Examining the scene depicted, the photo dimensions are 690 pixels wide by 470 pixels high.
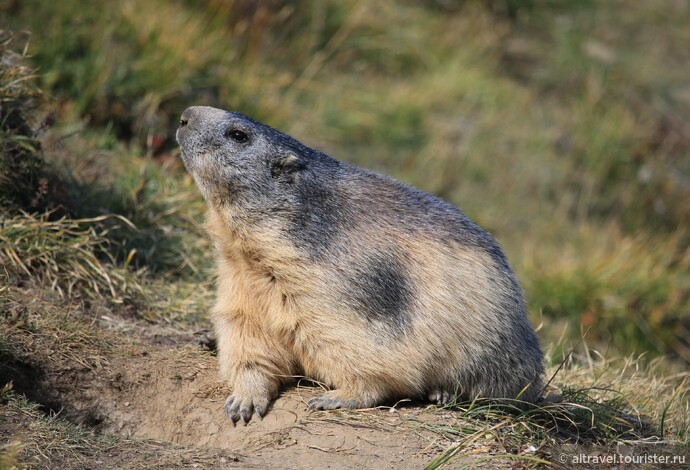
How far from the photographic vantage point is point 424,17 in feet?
47.2

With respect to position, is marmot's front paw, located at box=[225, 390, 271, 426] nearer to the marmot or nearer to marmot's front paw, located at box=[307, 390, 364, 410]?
the marmot

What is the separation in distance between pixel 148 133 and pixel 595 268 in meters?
6.29

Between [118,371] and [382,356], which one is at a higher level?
[382,356]

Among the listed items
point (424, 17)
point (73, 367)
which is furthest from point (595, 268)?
point (73, 367)

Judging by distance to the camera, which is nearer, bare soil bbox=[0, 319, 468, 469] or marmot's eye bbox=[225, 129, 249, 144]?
bare soil bbox=[0, 319, 468, 469]

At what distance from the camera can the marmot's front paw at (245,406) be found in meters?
5.39

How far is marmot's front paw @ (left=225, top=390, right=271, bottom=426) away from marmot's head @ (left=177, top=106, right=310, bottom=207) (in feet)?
4.17

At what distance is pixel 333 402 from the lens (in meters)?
5.36

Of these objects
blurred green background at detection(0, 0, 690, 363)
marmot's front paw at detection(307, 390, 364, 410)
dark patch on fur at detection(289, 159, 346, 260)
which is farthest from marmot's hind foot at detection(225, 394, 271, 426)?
blurred green background at detection(0, 0, 690, 363)

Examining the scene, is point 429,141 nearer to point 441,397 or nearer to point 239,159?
point 239,159

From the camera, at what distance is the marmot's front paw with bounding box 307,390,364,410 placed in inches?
211

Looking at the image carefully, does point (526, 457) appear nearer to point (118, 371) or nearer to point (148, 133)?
point (118, 371)

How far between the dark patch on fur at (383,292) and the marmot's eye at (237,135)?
1213 millimetres

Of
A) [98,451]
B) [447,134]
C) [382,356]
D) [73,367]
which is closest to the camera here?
[98,451]
